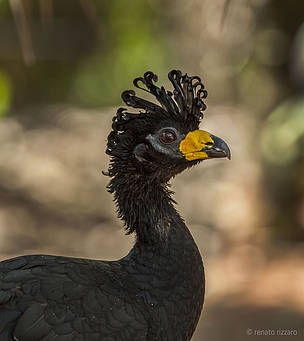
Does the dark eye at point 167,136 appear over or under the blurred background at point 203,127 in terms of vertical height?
under

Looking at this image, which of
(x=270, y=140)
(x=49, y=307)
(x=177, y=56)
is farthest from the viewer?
(x=177, y=56)

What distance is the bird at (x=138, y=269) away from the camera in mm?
3342

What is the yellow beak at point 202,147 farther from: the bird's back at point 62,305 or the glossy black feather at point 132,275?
the bird's back at point 62,305

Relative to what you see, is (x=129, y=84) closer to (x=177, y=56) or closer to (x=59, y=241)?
(x=177, y=56)

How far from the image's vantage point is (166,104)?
381cm

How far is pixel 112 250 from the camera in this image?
9.00 meters

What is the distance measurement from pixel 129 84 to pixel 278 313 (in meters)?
4.14

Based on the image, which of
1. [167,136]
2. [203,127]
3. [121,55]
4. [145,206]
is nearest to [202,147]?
[167,136]

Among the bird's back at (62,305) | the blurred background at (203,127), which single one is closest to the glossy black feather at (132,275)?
the bird's back at (62,305)

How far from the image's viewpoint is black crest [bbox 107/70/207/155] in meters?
3.79

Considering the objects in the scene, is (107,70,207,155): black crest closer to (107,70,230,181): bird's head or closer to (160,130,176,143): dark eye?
(107,70,230,181): bird's head

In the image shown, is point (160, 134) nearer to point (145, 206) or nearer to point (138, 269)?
point (145, 206)

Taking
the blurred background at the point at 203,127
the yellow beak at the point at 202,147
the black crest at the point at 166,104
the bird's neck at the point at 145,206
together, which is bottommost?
the bird's neck at the point at 145,206

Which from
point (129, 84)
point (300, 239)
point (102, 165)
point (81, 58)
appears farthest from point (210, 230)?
point (81, 58)
